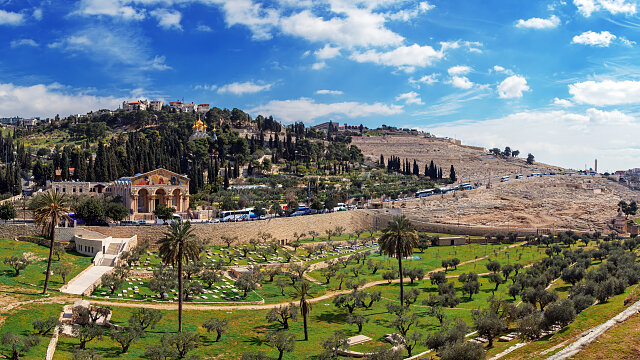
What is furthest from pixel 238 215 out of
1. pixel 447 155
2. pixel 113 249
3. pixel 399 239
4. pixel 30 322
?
pixel 447 155

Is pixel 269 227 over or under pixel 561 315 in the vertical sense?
over

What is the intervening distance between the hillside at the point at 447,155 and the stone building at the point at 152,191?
83526 mm

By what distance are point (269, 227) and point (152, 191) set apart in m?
17.2

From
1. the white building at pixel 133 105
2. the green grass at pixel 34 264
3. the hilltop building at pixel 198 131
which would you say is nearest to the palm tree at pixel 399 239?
the green grass at pixel 34 264

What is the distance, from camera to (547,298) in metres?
28.8

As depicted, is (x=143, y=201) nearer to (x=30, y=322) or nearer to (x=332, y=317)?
(x=30, y=322)

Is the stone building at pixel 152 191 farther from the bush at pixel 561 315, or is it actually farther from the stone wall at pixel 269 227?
the bush at pixel 561 315

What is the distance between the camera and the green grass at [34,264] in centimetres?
3096

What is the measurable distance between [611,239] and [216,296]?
53328mm

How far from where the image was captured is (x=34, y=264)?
3516 centimetres

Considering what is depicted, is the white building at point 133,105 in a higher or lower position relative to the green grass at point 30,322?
higher

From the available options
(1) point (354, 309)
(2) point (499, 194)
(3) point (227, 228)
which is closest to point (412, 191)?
(2) point (499, 194)

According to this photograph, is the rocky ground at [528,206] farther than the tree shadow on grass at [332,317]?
Yes

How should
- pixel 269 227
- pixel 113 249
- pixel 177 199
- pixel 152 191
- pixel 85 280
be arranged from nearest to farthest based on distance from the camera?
pixel 85 280 → pixel 113 249 → pixel 269 227 → pixel 152 191 → pixel 177 199
